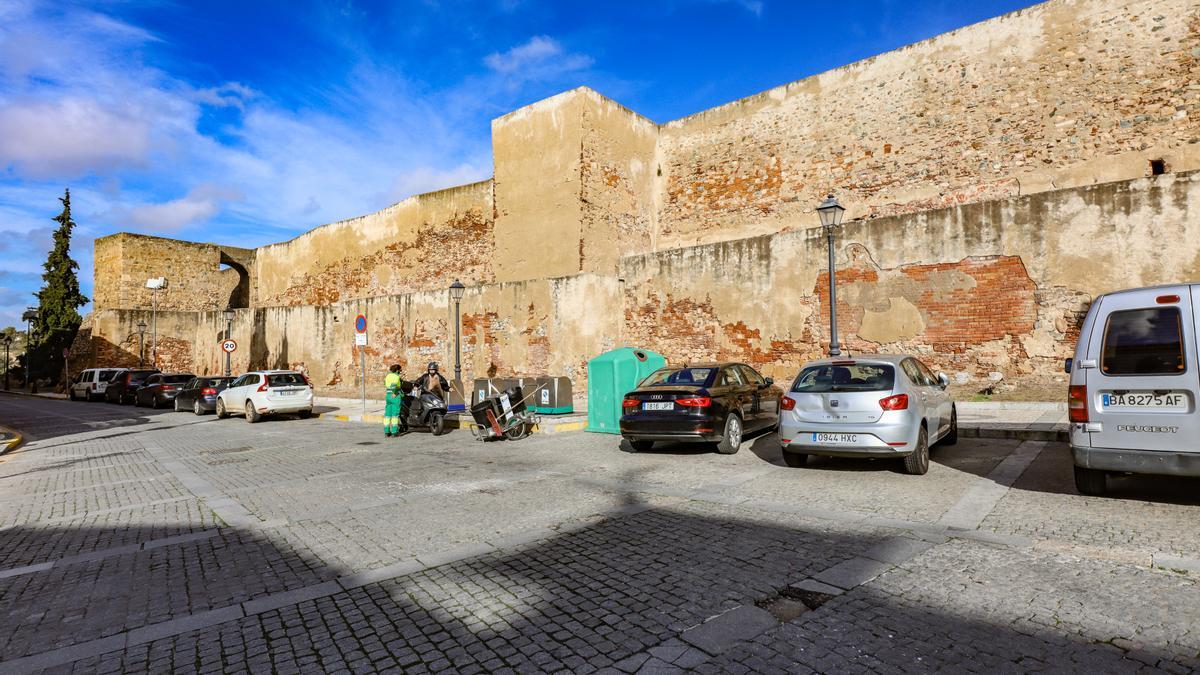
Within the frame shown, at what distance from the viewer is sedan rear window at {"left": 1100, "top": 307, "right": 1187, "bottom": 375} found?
17.7 feet

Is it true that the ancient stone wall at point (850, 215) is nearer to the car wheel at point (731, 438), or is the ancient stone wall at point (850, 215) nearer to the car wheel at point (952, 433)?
the car wheel at point (952, 433)

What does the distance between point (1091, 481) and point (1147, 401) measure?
101cm

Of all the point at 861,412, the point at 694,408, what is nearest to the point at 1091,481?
the point at 861,412

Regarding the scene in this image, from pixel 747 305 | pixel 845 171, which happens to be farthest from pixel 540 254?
pixel 845 171

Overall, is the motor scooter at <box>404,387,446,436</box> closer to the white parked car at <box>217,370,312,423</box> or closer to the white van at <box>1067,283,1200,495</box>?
the white parked car at <box>217,370,312,423</box>

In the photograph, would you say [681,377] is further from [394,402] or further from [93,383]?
[93,383]

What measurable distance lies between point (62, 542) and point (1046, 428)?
1227 centimetres

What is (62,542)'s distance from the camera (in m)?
5.64

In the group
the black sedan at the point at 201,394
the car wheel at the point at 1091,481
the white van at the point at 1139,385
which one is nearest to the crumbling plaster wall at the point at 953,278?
the car wheel at the point at 1091,481

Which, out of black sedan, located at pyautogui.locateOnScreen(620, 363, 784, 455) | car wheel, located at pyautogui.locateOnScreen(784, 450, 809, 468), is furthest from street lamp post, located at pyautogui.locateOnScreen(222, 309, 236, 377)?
car wheel, located at pyautogui.locateOnScreen(784, 450, 809, 468)

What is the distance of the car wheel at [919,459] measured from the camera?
7332 mm

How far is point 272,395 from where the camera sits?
17.3 meters

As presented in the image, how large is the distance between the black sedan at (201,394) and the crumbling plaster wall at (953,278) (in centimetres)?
1549

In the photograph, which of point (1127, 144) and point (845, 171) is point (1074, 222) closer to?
point (1127, 144)
